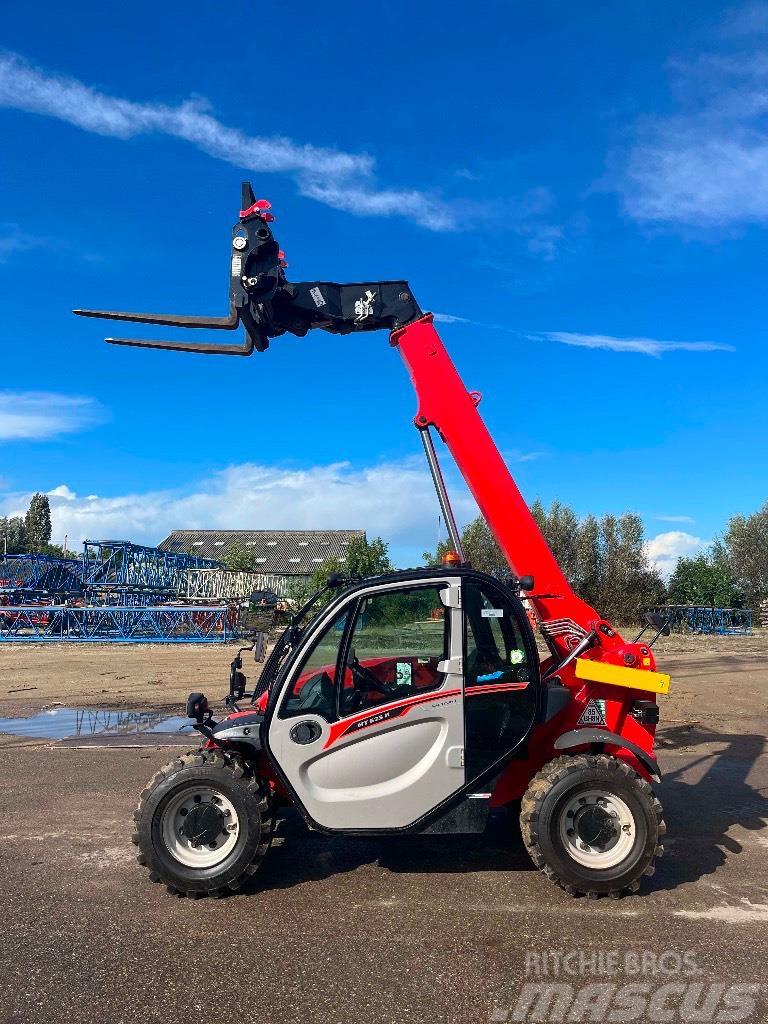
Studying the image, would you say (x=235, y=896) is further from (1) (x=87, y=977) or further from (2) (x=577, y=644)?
(2) (x=577, y=644)

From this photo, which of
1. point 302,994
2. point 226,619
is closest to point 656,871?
point 302,994

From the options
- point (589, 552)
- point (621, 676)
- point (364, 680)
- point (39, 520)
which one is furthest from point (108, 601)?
point (39, 520)

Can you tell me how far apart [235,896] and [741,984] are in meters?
2.87

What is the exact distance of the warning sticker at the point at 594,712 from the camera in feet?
18.0

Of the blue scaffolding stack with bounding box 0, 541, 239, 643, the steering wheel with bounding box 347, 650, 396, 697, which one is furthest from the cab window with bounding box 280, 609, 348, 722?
the blue scaffolding stack with bounding box 0, 541, 239, 643

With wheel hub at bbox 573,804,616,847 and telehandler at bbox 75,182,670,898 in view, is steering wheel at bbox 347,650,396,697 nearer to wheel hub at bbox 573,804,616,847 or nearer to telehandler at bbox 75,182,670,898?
telehandler at bbox 75,182,670,898

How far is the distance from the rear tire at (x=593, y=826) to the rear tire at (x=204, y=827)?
67.1 inches

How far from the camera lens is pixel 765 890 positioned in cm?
498

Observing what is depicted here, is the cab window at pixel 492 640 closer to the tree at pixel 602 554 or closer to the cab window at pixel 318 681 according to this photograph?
the cab window at pixel 318 681

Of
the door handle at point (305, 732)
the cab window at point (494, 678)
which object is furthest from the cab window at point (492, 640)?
the door handle at point (305, 732)

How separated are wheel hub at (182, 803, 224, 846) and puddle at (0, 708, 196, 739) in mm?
5582

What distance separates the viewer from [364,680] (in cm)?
502

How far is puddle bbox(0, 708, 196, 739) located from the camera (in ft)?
34.7

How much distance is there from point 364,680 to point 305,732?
0.49m
